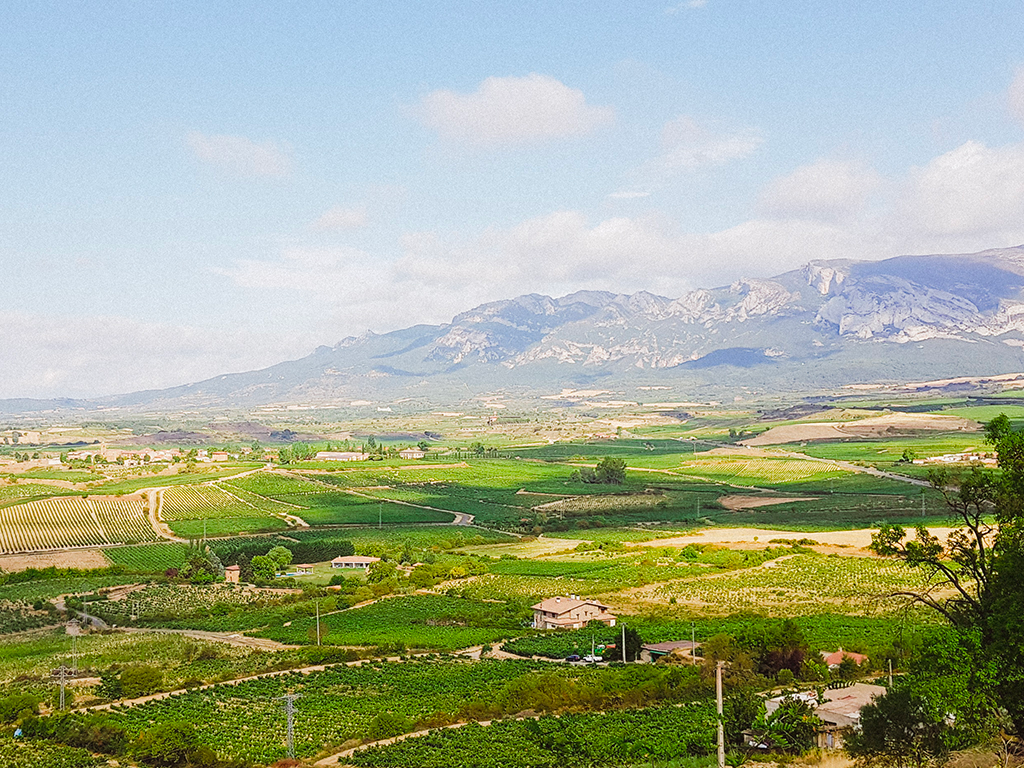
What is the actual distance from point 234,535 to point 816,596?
172ft

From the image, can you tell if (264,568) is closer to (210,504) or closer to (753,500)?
(210,504)

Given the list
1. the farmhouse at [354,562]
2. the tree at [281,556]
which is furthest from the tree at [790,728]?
the tree at [281,556]

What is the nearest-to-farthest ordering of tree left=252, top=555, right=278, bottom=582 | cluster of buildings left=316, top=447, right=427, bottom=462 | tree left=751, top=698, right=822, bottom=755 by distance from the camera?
tree left=751, top=698, right=822, bottom=755 → tree left=252, top=555, right=278, bottom=582 → cluster of buildings left=316, top=447, right=427, bottom=462

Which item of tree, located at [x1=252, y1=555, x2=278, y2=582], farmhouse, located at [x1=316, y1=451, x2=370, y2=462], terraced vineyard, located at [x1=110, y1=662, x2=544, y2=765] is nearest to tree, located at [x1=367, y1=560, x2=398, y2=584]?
tree, located at [x1=252, y1=555, x2=278, y2=582]

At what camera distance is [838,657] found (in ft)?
113

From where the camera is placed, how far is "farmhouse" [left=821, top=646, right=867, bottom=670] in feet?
109

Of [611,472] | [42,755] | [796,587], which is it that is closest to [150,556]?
[42,755]

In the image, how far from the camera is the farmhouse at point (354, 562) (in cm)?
6900

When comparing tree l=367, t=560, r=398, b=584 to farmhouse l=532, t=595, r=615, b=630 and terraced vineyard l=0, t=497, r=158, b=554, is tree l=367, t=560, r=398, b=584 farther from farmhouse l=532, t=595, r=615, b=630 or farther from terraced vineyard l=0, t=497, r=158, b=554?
terraced vineyard l=0, t=497, r=158, b=554

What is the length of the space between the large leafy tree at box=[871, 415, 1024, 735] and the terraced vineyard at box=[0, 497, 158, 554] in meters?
75.6

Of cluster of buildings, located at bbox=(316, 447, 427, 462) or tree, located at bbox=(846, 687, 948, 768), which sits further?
cluster of buildings, located at bbox=(316, 447, 427, 462)

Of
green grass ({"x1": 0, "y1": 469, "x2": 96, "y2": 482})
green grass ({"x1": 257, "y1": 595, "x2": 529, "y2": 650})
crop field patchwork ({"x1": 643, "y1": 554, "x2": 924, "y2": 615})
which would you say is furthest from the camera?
green grass ({"x1": 0, "y1": 469, "x2": 96, "y2": 482})

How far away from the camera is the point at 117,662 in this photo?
4166 centimetres

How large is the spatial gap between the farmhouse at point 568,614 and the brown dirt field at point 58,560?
3875 centimetres
